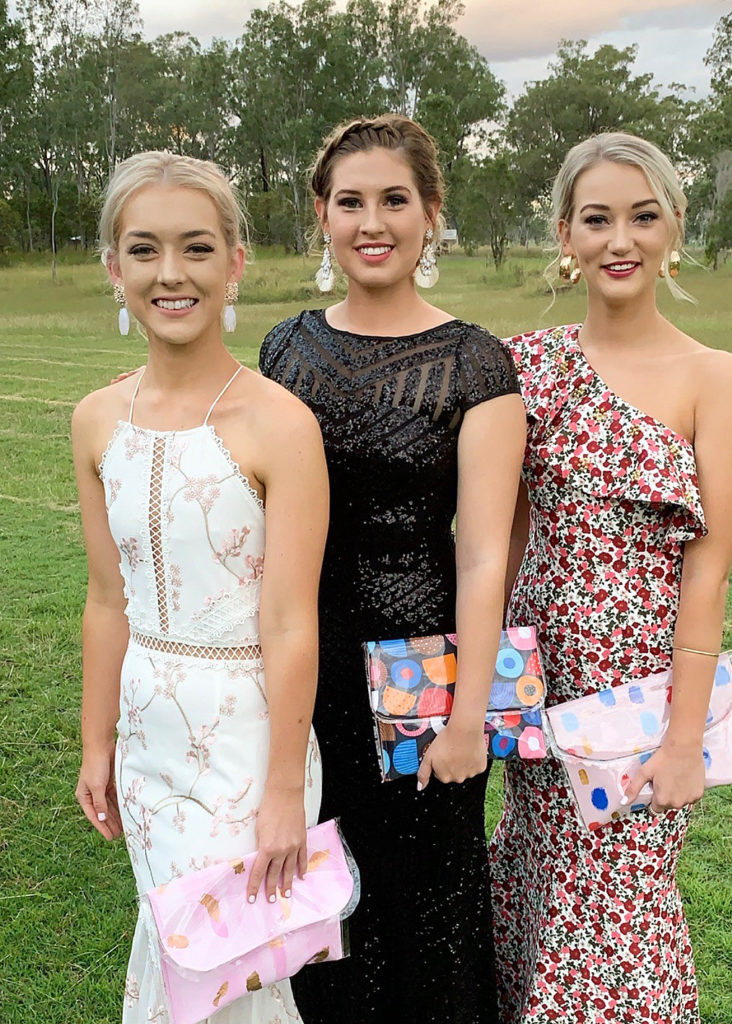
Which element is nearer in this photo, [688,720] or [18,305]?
[688,720]

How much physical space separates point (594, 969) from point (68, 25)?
37.0 meters

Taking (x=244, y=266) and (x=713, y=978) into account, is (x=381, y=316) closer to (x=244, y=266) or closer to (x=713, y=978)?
(x=244, y=266)

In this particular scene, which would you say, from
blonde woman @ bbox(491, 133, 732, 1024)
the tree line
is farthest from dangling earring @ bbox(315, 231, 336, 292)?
the tree line

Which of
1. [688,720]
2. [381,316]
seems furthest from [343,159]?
[688,720]

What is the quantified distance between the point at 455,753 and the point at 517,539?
2.10 feet

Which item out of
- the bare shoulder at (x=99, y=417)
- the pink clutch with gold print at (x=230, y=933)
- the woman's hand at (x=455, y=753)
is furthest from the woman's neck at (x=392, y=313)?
the pink clutch with gold print at (x=230, y=933)

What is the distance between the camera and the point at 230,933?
1.63 meters

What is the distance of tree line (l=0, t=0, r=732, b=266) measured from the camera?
30.4 metres

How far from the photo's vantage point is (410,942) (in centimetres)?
216

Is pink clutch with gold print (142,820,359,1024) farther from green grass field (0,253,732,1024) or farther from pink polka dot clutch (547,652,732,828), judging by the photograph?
green grass field (0,253,732,1024)

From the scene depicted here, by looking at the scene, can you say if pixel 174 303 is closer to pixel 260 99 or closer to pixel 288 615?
pixel 288 615

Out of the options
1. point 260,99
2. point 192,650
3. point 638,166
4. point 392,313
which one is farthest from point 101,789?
point 260,99

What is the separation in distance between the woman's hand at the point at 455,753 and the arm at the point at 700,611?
0.37 meters

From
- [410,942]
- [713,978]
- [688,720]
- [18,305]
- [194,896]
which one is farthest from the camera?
[18,305]
